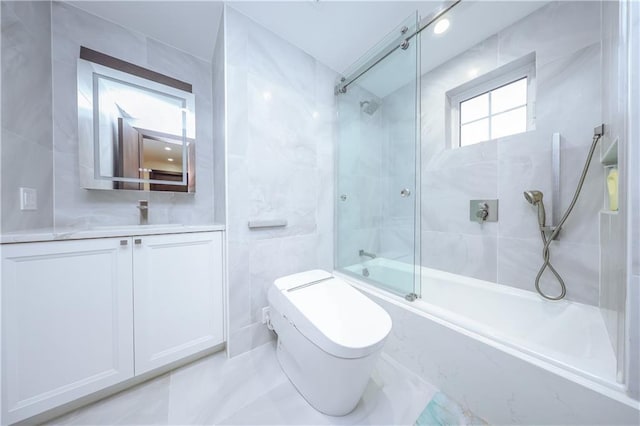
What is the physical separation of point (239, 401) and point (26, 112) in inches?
65.8

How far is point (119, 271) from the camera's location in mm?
924

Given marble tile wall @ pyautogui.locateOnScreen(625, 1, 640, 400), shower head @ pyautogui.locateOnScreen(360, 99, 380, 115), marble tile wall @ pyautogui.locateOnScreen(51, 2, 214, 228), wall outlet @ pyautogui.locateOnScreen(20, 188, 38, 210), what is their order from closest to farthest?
marble tile wall @ pyautogui.locateOnScreen(625, 1, 640, 400) → wall outlet @ pyautogui.locateOnScreen(20, 188, 38, 210) → marble tile wall @ pyautogui.locateOnScreen(51, 2, 214, 228) → shower head @ pyautogui.locateOnScreen(360, 99, 380, 115)

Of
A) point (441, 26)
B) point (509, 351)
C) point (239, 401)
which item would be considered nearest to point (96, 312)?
point (239, 401)

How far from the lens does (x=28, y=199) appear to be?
91cm

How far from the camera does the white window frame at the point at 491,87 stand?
1.26 m

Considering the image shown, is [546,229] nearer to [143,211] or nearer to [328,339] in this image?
[328,339]

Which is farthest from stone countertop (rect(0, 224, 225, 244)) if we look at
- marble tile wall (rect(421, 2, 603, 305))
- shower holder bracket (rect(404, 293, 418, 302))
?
marble tile wall (rect(421, 2, 603, 305))

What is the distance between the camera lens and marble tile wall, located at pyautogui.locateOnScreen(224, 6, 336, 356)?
1.20 metres

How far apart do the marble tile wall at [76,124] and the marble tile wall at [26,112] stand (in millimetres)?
38

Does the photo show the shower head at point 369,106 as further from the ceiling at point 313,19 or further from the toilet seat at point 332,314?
the toilet seat at point 332,314

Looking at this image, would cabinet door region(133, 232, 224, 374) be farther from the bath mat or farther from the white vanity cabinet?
the bath mat

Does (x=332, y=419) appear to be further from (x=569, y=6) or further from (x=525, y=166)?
(x=569, y=6)

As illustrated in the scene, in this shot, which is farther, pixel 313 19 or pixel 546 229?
pixel 313 19

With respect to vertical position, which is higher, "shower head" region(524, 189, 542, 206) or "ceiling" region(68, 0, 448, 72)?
"ceiling" region(68, 0, 448, 72)
